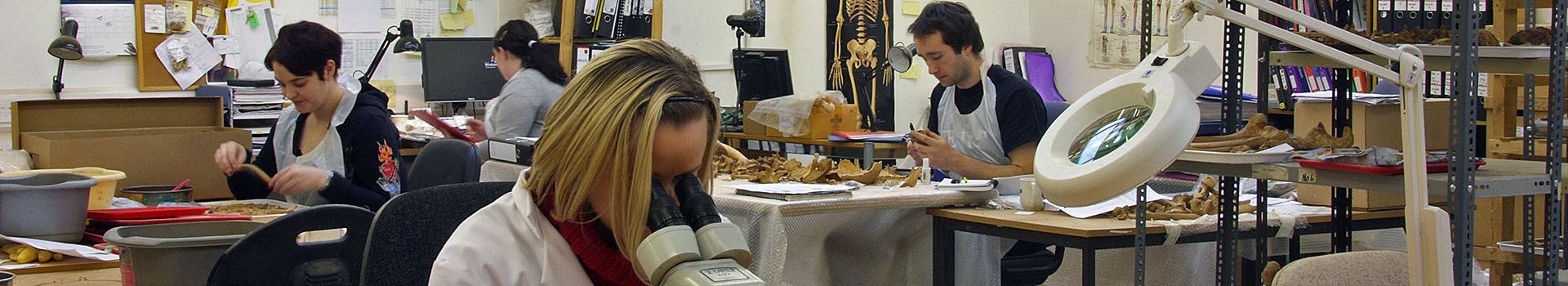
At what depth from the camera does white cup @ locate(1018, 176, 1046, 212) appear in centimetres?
336

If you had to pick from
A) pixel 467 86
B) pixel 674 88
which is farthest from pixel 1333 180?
pixel 467 86

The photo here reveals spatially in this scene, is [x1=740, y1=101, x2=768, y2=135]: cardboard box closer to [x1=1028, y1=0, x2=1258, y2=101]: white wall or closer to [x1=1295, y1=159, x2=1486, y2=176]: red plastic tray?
[x1=1028, y1=0, x2=1258, y2=101]: white wall

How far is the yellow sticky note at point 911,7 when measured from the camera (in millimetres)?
7797

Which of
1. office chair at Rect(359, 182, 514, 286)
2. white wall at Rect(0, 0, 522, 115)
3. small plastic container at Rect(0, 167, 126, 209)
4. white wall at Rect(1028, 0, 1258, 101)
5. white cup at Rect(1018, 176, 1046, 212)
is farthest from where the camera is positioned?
white wall at Rect(1028, 0, 1258, 101)

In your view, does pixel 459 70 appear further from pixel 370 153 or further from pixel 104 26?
pixel 370 153

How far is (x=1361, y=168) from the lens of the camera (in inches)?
85.4

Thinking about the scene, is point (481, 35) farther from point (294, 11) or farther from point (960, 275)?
point (960, 275)

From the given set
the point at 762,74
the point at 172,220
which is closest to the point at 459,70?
the point at 762,74

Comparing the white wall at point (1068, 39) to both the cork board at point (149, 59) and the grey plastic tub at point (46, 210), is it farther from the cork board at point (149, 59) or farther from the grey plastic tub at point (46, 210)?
the grey plastic tub at point (46, 210)

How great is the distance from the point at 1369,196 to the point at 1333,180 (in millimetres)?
1063

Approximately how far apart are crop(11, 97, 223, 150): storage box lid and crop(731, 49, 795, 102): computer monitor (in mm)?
2164

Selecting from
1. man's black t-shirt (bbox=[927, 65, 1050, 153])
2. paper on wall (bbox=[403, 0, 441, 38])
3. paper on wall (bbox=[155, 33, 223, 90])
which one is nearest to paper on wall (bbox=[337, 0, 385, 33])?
paper on wall (bbox=[403, 0, 441, 38])

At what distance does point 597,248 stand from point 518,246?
81 millimetres

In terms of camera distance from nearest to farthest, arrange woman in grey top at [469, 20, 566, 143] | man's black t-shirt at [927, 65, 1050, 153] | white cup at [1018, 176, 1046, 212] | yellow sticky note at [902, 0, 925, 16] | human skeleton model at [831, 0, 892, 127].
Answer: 1. white cup at [1018, 176, 1046, 212]
2. man's black t-shirt at [927, 65, 1050, 153]
3. woman in grey top at [469, 20, 566, 143]
4. human skeleton model at [831, 0, 892, 127]
5. yellow sticky note at [902, 0, 925, 16]
